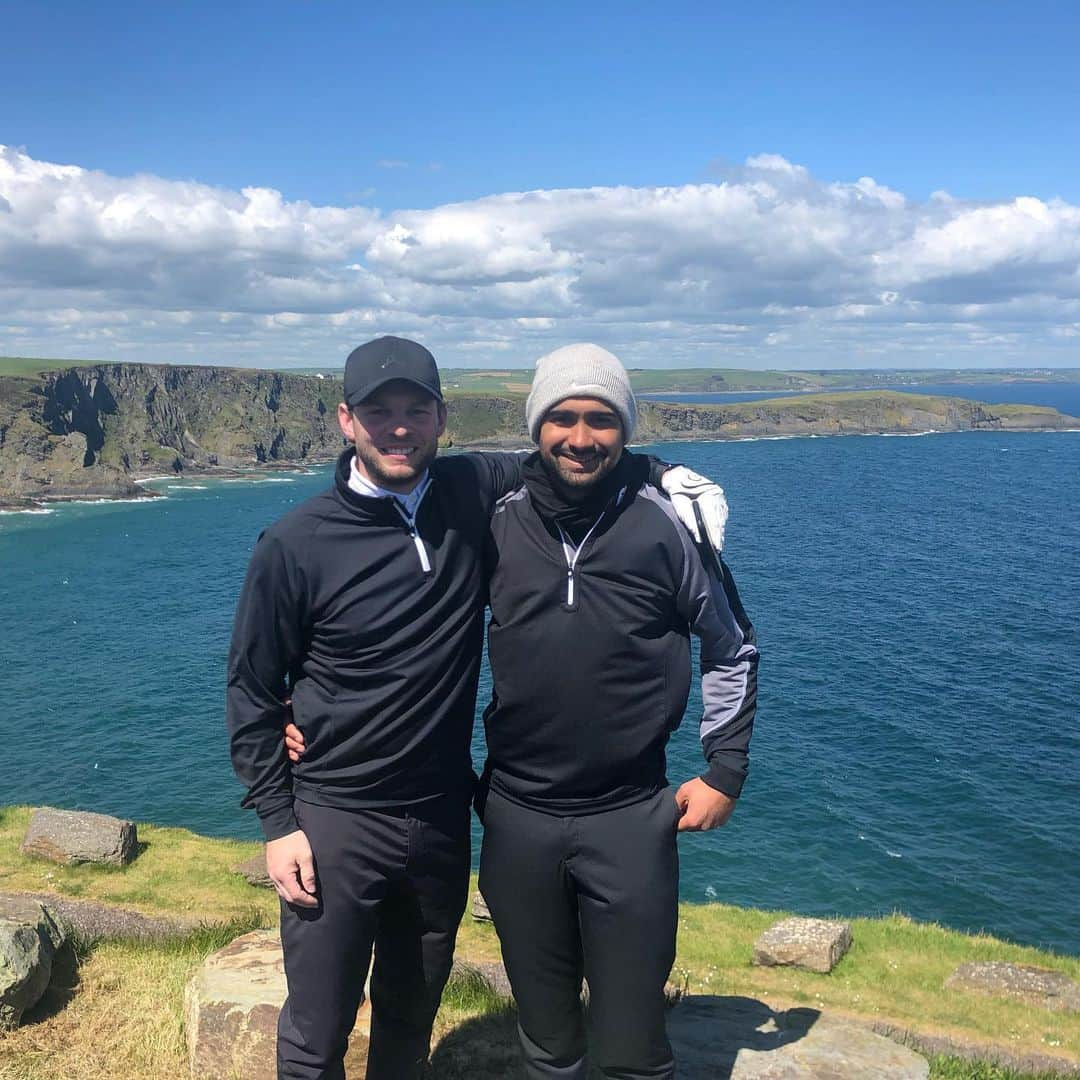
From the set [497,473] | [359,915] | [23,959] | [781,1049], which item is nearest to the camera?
[359,915]

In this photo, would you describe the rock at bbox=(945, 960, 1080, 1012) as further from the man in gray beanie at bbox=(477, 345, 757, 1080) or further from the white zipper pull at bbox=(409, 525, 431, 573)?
the white zipper pull at bbox=(409, 525, 431, 573)

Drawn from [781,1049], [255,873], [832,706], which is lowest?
[832,706]

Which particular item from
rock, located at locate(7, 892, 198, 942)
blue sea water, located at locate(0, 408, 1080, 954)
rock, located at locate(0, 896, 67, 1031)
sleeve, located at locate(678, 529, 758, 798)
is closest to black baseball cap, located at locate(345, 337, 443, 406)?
sleeve, located at locate(678, 529, 758, 798)

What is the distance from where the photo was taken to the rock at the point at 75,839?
19500 millimetres

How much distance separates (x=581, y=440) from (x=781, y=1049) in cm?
488

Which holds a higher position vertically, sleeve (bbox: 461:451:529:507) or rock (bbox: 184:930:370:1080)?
sleeve (bbox: 461:451:529:507)

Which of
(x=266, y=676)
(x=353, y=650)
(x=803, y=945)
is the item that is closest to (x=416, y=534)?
(x=353, y=650)

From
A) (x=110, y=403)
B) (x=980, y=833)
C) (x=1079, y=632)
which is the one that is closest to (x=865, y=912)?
(x=980, y=833)

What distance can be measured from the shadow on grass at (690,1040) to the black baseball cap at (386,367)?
4.68 m

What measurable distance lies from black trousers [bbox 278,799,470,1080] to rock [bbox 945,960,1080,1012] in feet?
46.8

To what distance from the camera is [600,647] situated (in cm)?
474

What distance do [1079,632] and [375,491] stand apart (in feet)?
203

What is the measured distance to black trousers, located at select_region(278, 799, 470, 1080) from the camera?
480 centimetres

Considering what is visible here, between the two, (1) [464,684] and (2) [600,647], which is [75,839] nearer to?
(1) [464,684]
